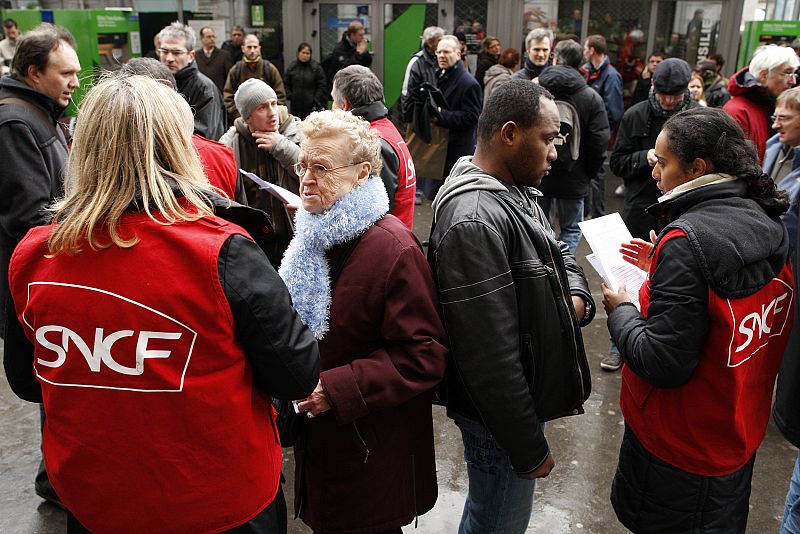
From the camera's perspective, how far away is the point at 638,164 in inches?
174

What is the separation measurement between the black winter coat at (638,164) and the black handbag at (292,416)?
289cm

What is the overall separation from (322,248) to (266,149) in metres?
1.82

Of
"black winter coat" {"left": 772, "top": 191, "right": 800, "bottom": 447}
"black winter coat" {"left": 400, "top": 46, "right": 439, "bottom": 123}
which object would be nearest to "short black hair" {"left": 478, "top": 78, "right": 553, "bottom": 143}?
"black winter coat" {"left": 772, "top": 191, "right": 800, "bottom": 447}

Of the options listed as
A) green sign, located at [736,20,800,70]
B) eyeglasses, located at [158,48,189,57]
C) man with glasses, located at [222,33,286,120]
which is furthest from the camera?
green sign, located at [736,20,800,70]

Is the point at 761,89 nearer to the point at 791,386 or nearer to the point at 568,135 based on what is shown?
the point at 568,135

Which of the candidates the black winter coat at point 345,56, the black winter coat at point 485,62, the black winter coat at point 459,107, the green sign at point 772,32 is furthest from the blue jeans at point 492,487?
the green sign at point 772,32

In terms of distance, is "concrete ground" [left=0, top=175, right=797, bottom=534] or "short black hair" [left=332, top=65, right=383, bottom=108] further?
"short black hair" [left=332, top=65, right=383, bottom=108]

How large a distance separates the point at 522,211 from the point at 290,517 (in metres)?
1.96

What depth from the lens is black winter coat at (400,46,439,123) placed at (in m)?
6.80

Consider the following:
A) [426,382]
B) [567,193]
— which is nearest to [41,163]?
[426,382]

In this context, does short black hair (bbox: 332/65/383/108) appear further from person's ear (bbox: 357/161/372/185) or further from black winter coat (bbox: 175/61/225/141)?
person's ear (bbox: 357/161/372/185)

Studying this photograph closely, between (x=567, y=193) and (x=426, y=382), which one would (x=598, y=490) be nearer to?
(x=426, y=382)

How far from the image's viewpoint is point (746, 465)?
7.48 feet

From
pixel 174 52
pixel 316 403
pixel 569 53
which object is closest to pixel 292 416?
pixel 316 403
